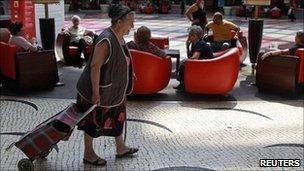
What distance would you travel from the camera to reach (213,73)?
6105 mm

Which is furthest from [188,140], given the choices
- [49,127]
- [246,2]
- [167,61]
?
[246,2]

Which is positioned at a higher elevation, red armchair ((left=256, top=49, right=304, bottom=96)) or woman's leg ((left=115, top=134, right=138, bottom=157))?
red armchair ((left=256, top=49, right=304, bottom=96))

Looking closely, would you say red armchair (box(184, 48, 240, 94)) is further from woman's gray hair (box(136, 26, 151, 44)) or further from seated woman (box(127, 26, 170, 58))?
woman's gray hair (box(136, 26, 151, 44))

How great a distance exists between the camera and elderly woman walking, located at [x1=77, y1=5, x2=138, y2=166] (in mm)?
3324

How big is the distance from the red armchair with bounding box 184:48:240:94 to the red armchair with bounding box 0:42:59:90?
1.89m

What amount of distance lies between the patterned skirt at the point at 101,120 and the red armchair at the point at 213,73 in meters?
2.68

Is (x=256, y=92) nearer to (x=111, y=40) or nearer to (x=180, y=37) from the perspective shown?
(x=111, y=40)

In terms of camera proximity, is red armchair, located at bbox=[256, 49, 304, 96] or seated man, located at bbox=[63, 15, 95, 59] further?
seated man, located at bbox=[63, 15, 95, 59]

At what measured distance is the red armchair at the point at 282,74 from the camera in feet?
20.5

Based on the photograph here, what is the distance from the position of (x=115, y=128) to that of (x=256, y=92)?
3.58m

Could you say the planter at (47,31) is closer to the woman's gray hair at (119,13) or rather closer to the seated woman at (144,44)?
the seated woman at (144,44)
